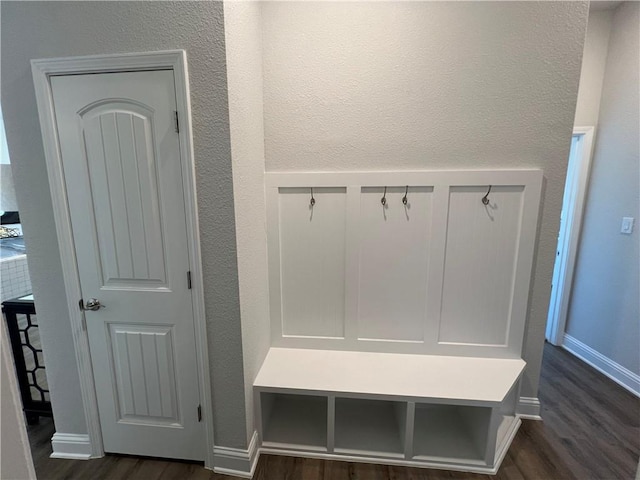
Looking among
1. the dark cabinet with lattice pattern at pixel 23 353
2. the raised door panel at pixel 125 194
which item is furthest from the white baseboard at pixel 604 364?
the dark cabinet with lattice pattern at pixel 23 353

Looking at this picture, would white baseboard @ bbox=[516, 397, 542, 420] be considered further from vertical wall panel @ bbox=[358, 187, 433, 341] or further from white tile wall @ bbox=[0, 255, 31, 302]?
white tile wall @ bbox=[0, 255, 31, 302]

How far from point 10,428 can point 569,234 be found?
381cm

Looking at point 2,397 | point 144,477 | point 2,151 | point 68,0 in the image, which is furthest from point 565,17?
point 2,151

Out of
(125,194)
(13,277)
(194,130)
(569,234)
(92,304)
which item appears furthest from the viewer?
(13,277)

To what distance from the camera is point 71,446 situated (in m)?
1.89

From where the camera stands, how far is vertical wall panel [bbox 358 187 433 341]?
2.00 m

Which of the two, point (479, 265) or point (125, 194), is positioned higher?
point (125, 194)

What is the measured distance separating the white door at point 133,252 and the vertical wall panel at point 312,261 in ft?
2.19

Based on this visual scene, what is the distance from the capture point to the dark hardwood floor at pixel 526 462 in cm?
178

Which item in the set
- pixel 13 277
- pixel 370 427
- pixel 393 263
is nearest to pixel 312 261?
pixel 393 263

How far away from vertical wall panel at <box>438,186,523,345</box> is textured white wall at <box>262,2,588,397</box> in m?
0.18

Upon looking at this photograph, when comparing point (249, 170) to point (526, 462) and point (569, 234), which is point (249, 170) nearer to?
point (526, 462)

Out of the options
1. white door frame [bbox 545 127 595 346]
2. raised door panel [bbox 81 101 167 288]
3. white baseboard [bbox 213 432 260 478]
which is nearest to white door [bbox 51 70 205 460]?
raised door panel [bbox 81 101 167 288]

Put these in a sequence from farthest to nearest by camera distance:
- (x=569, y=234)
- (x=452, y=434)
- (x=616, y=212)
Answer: (x=569, y=234) → (x=616, y=212) → (x=452, y=434)
